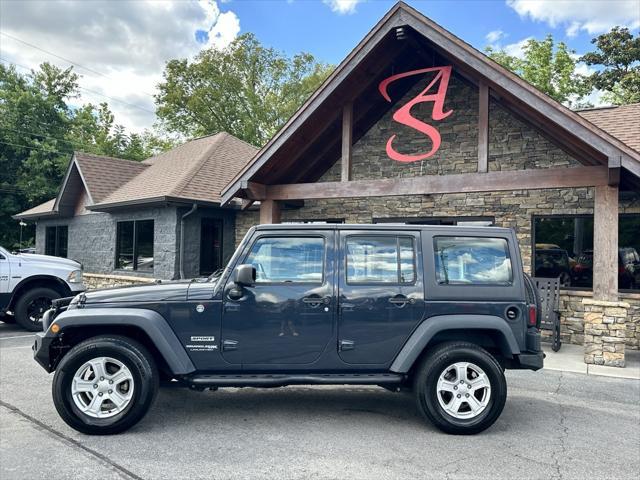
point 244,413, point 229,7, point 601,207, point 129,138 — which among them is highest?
point 229,7

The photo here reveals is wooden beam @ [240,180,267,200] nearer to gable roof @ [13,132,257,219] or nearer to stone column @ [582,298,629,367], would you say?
gable roof @ [13,132,257,219]

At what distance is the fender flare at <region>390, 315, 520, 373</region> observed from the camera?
4387 millimetres

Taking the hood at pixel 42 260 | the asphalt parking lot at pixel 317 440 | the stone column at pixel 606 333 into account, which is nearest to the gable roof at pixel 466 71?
the stone column at pixel 606 333

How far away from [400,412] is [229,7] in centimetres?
3234

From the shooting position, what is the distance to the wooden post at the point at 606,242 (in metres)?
7.45

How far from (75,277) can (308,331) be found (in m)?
7.66

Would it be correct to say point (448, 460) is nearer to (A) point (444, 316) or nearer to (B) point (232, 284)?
(A) point (444, 316)

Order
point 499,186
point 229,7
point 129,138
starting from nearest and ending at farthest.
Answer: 1. point 499,186
2. point 229,7
3. point 129,138

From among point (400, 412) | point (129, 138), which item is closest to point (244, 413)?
point (400, 412)

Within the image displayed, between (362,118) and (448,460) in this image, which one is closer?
(448,460)

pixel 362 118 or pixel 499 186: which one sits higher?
pixel 362 118

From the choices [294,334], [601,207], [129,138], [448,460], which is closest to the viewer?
[448,460]

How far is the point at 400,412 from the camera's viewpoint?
498 cm

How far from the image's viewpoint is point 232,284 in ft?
14.7
